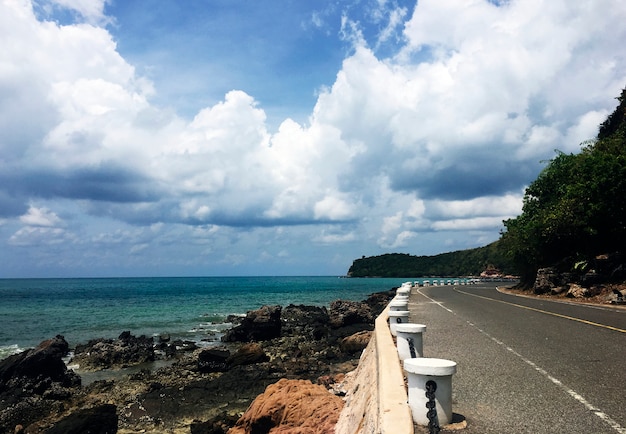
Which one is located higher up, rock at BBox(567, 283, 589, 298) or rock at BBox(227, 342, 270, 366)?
rock at BBox(567, 283, 589, 298)

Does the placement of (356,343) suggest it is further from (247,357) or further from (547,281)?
(547,281)

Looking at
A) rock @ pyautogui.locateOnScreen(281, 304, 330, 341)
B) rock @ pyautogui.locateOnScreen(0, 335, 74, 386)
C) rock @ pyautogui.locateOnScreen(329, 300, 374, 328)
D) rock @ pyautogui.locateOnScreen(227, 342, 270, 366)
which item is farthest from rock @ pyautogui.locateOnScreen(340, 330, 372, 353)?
rock @ pyautogui.locateOnScreen(0, 335, 74, 386)

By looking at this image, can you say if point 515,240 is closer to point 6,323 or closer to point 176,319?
point 176,319

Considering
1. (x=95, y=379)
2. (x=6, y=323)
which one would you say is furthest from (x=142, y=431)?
(x=6, y=323)

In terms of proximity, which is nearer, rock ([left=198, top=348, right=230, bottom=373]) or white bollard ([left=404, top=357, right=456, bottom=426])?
white bollard ([left=404, top=357, right=456, bottom=426])

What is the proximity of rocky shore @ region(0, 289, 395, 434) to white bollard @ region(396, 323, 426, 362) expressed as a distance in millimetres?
2221

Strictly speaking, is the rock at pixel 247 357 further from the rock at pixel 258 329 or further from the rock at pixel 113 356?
the rock at pixel 258 329

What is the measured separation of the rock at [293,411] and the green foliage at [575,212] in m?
24.1

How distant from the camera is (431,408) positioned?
13.4ft

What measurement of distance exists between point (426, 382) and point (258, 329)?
2524 centimetres

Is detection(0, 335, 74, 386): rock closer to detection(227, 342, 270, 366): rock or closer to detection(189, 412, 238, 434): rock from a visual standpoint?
detection(227, 342, 270, 366): rock

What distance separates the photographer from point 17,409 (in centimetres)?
1451

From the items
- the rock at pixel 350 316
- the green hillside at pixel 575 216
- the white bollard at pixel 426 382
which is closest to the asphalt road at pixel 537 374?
the white bollard at pixel 426 382

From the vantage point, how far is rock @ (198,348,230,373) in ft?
60.5
